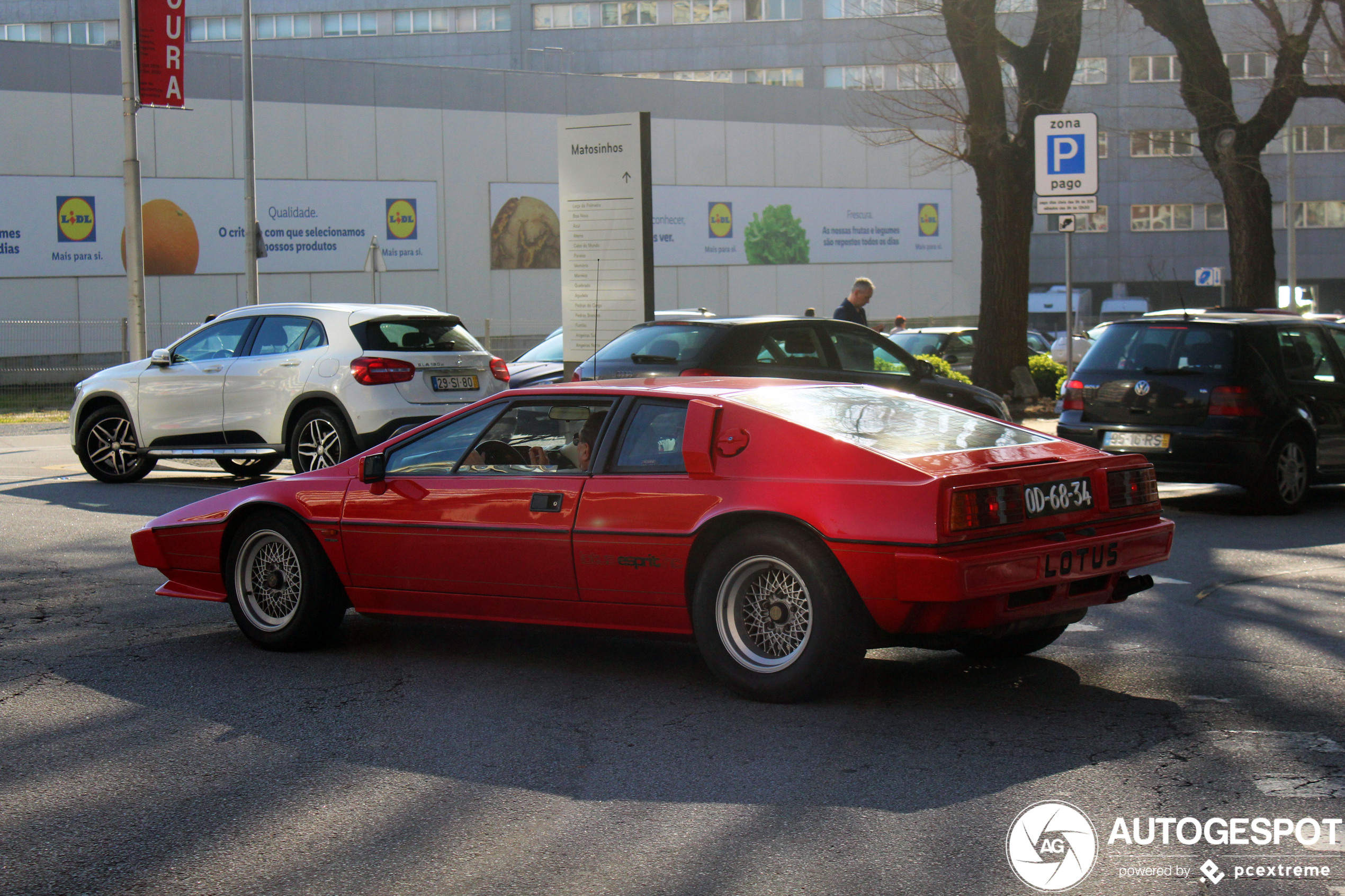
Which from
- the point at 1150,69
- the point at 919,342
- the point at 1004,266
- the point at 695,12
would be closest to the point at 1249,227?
the point at 1004,266

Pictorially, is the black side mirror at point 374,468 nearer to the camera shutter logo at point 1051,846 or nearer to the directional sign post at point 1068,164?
the camera shutter logo at point 1051,846

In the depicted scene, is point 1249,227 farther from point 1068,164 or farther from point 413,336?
point 413,336

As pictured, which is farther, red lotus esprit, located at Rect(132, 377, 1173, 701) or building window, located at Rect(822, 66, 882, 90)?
building window, located at Rect(822, 66, 882, 90)

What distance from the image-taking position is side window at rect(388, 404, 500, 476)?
6145 millimetres

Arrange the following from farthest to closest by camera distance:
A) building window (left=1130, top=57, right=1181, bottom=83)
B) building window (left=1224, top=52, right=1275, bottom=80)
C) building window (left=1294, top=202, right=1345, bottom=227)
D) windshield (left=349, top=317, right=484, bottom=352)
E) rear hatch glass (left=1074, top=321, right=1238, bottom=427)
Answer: building window (left=1294, top=202, right=1345, bottom=227), building window (left=1130, top=57, right=1181, bottom=83), building window (left=1224, top=52, right=1275, bottom=80), windshield (left=349, top=317, right=484, bottom=352), rear hatch glass (left=1074, top=321, right=1238, bottom=427)

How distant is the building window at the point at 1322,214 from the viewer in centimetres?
6675

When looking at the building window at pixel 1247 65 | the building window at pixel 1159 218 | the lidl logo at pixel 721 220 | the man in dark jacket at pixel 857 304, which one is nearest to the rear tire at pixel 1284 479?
the man in dark jacket at pixel 857 304

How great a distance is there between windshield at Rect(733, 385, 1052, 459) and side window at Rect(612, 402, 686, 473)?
27 centimetres

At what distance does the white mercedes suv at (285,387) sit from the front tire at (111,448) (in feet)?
0.03

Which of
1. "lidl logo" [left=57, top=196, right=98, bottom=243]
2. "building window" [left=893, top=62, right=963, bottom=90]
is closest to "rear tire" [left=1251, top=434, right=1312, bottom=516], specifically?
"building window" [left=893, top=62, right=963, bottom=90]

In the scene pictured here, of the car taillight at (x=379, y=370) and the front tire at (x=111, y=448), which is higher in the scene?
the car taillight at (x=379, y=370)

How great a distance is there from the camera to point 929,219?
1881 inches

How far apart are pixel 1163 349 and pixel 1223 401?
696mm

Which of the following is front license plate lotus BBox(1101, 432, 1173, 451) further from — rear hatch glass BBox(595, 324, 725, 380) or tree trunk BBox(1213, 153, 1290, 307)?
tree trunk BBox(1213, 153, 1290, 307)
